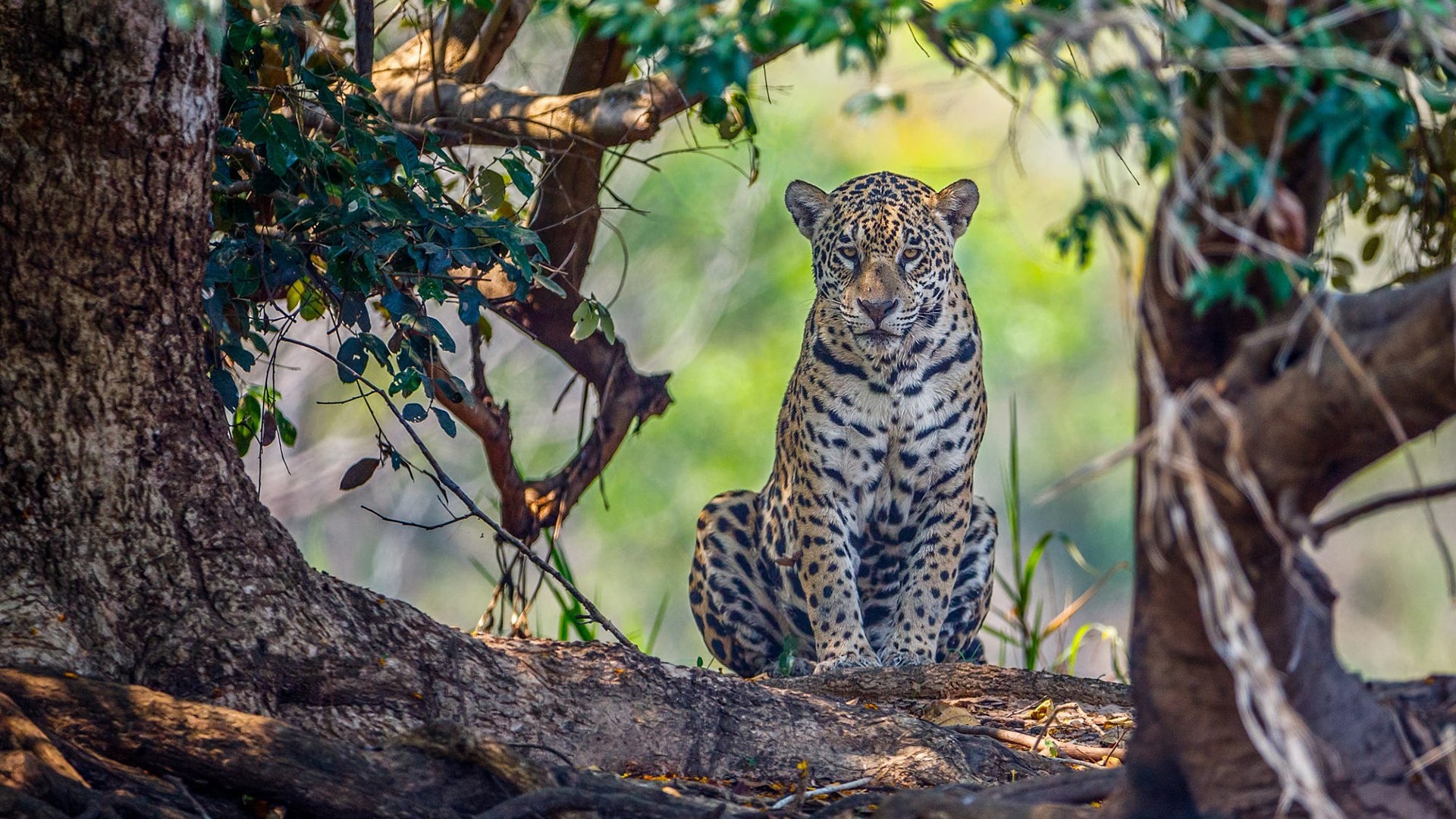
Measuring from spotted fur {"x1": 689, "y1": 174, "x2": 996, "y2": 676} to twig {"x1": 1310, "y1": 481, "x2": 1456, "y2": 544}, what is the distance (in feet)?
13.4

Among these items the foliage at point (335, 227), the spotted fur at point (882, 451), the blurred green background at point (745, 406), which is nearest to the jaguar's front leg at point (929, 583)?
the spotted fur at point (882, 451)

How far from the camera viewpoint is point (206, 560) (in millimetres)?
3457

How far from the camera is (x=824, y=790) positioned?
148 inches

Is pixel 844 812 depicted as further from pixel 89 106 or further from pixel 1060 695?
pixel 89 106

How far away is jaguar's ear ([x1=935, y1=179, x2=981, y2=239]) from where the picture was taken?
6.89 m

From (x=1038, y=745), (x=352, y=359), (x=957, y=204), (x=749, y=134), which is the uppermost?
(x=957, y=204)

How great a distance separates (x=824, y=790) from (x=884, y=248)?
3.31 meters

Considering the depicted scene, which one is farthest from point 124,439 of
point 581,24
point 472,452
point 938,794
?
point 472,452

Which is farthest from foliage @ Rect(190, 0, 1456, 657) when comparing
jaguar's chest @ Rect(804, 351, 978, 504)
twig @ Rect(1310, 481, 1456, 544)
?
jaguar's chest @ Rect(804, 351, 978, 504)

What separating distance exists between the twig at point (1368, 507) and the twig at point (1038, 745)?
2414 mm

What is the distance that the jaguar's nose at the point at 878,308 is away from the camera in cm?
638

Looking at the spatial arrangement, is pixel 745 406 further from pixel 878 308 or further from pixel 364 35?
pixel 364 35

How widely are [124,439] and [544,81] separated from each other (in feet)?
38.4

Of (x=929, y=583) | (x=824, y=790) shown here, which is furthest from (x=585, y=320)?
(x=929, y=583)
